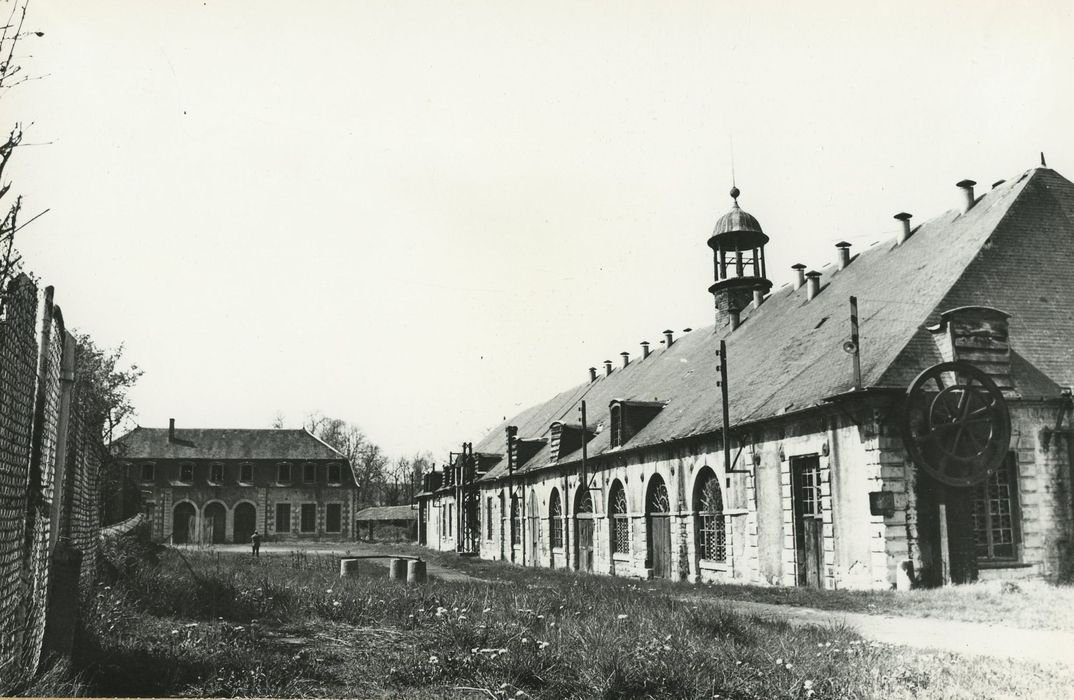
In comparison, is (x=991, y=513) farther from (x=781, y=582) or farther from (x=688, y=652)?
(x=688, y=652)

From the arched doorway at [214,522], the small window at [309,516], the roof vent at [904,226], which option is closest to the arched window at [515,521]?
the roof vent at [904,226]

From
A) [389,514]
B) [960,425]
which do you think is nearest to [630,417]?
[960,425]

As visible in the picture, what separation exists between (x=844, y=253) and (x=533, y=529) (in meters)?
16.4

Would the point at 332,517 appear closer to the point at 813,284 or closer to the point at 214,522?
the point at 214,522

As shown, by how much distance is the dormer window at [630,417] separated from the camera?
2639 cm

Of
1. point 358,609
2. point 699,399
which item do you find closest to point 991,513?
point 699,399

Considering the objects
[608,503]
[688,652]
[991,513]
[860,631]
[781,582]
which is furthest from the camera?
[608,503]

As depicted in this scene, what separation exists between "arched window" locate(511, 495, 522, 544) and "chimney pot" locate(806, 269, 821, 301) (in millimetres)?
16682

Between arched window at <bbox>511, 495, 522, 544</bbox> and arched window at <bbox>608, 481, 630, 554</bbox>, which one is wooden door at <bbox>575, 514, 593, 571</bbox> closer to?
arched window at <bbox>608, 481, 630, 554</bbox>

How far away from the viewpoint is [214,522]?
5497 cm

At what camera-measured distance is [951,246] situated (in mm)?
19281

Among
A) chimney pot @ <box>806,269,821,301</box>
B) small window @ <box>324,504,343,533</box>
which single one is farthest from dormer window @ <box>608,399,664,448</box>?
small window @ <box>324,504,343,533</box>

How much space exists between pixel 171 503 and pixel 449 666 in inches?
2096

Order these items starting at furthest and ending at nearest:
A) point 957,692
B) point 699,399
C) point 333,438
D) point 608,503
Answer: point 333,438 → point 608,503 → point 699,399 → point 957,692
